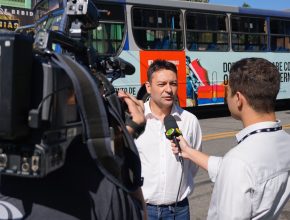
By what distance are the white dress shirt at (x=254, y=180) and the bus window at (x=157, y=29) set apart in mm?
10636

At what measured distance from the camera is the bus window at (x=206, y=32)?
13477 mm

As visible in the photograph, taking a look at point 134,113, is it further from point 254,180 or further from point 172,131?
point 172,131

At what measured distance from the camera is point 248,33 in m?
14.9

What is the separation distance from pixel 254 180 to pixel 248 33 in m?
13.6

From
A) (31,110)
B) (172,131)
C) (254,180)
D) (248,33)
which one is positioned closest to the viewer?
(31,110)

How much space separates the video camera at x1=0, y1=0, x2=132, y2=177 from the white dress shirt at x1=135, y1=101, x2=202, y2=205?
1.67 m

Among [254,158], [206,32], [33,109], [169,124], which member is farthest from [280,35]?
[33,109]

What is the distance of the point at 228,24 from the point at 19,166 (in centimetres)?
1370

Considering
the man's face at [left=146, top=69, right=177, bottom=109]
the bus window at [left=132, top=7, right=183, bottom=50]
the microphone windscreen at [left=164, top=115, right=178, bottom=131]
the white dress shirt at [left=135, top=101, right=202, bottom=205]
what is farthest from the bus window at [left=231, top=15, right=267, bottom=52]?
the microphone windscreen at [left=164, top=115, right=178, bottom=131]

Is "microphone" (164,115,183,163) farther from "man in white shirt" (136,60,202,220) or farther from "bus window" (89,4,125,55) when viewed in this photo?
"bus window" (89,4,125,55)

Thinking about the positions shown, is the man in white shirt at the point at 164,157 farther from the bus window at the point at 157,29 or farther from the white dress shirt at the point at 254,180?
the bus window at the point at 157,29

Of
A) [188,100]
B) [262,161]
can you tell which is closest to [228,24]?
[188,100]

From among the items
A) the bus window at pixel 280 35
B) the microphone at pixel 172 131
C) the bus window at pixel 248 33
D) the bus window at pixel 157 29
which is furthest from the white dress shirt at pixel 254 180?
the bus window at pixel 280 35

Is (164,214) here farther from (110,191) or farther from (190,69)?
(190,69)
